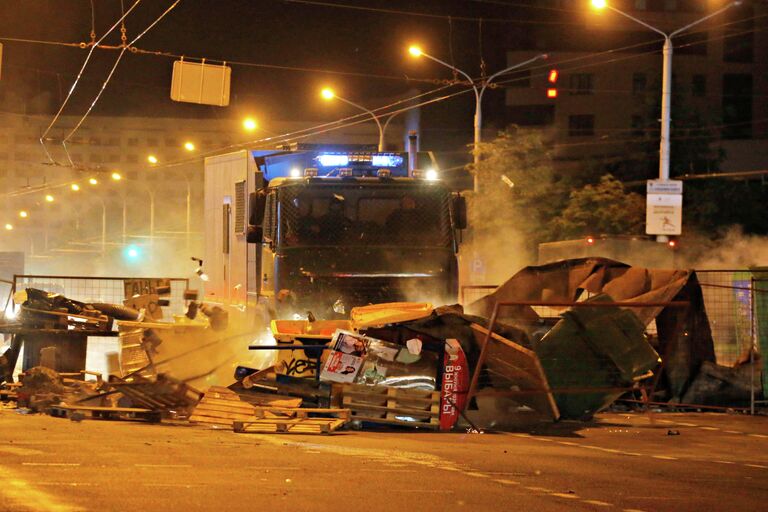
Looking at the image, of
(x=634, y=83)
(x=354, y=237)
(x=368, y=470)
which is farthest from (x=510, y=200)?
(x=368, y=470)

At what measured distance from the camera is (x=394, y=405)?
1102cm

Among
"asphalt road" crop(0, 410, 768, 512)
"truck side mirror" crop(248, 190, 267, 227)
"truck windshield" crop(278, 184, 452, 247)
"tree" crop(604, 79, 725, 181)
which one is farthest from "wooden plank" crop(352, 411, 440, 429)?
"tree" crop(604, 79, 725, 181)

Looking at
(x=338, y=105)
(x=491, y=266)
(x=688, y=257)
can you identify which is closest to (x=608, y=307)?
(x=688, y=257)

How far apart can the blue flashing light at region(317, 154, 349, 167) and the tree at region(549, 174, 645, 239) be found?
24.7 meters

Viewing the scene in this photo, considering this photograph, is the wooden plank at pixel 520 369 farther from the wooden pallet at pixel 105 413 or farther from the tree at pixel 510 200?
the tree at pixel 510 200

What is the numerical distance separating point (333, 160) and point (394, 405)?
4037 mm

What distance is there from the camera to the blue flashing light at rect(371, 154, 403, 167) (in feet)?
45.3

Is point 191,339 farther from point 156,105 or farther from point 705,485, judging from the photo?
point 156,105

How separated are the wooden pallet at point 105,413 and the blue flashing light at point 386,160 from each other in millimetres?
4621

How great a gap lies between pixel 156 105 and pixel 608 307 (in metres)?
85.7

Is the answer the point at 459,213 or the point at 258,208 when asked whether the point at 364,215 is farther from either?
the point at 258,208

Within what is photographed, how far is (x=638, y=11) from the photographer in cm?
6147

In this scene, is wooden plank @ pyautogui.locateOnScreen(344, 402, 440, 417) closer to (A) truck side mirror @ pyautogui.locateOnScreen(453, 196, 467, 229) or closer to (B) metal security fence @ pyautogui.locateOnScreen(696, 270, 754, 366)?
(A) truck side mirror @ pyautogui.locateOnScreen(453, 196, 467, 229)

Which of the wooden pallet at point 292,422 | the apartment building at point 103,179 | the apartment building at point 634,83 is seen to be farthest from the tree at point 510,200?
the apartment building at point 103,179
